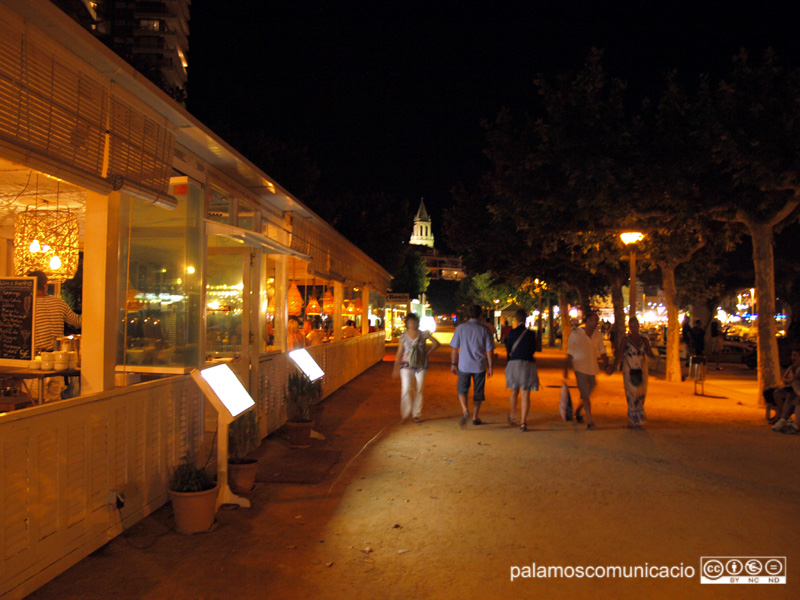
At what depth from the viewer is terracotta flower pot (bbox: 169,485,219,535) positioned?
5.05m

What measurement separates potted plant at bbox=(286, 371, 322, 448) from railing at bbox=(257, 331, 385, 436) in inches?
20.0

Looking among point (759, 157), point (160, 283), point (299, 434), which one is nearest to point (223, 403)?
point (160, 283)

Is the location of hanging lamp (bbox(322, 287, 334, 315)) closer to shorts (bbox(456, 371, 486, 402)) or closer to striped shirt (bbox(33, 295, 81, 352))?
shorts (bbox(456, 371, 486, 402))

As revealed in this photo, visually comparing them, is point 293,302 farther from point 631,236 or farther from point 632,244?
point 632,244

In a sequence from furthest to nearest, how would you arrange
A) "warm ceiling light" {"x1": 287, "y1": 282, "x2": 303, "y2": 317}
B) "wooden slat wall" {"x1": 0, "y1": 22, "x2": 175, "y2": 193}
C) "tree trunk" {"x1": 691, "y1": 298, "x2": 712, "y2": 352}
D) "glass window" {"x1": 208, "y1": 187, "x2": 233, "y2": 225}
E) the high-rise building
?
the high-rise building → "tree trunk" {"x1": 691, "y1": 298, "x2": 712, "y2": 352} → "warm ceiling light" {"x1": 287, "y1": 282, "x2": 303, "y2": 317} → "glass window" {"x1": 208, "y1": 187, "x2": 233, "y2": 225} → "wooden slat wall" {"x1": 0, "y1": 22, "x2": 175, "y2": 193}

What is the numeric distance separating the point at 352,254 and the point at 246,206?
893 centimetres

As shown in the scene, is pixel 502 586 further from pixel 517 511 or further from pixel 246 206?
pixel 246 206

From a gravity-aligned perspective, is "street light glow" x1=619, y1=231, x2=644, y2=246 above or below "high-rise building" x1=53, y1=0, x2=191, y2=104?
below

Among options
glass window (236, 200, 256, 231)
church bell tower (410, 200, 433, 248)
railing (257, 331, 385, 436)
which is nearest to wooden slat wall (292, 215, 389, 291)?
railing (257, 331, 385, 436)

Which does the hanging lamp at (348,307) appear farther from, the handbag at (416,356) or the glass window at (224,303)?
the glass window at (224,303)

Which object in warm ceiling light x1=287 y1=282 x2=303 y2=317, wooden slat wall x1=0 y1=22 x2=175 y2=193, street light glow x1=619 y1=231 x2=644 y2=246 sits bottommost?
warm ceiling light x1=287 y1=282 x2=303 y2=317

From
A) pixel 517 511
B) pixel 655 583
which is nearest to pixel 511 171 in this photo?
pixel 517 511

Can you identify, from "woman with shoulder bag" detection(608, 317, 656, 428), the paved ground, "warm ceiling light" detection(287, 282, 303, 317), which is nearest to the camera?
the paved ground

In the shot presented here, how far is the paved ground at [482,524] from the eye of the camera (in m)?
4.21
